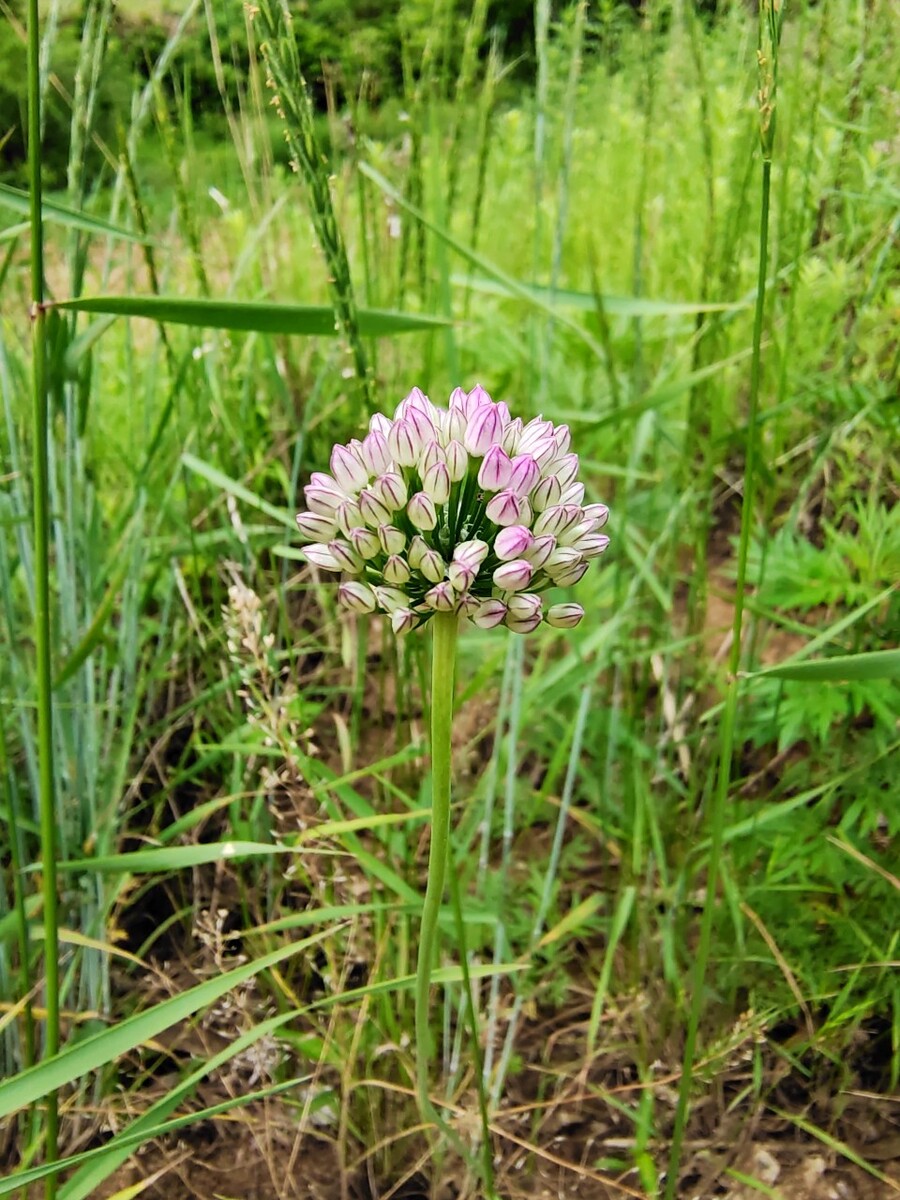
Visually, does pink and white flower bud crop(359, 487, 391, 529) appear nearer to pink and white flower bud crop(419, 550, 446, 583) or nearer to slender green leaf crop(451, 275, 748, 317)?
pink and white flower bud crop(419, 550, 446, 583)

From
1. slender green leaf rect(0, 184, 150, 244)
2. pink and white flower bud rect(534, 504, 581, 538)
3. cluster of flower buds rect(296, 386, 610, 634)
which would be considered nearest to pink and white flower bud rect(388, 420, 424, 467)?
cluster of flower buds rect(296, 386, 610, 634)

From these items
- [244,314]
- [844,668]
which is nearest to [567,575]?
[844,668]

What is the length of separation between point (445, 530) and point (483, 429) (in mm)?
77

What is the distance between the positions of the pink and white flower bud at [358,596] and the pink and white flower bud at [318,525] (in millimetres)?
51

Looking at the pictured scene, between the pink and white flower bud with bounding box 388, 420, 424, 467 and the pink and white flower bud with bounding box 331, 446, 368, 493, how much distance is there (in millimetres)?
30

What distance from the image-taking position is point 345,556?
2.10 feet

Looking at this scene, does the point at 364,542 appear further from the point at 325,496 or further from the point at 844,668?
the point at 844,668

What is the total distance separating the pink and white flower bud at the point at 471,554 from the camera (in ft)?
1.95

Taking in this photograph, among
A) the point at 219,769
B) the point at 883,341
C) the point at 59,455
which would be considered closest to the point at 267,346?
the point at 59,455

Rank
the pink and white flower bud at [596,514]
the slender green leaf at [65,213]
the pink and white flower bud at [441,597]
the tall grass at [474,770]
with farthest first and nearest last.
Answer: the tall grass at [474,770] → the slender green leaf at [65,213] → the pink and white flower bud at [596,514] → the pink and white flower bud at [441,597]

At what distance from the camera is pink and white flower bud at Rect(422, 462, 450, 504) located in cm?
62

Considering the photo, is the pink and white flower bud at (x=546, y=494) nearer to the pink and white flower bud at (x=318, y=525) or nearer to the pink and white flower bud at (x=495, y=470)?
the pink and white flower bud at (x=495, y=470)

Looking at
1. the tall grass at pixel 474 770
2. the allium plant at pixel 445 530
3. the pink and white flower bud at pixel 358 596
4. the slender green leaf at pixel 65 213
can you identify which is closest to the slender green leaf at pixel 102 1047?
the tall grass at pixel 474 770

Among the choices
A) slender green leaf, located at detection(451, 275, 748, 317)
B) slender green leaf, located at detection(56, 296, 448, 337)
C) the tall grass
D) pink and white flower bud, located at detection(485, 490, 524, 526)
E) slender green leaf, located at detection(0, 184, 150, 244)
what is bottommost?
the tall grass
